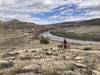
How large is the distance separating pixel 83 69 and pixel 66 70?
161 centimetres

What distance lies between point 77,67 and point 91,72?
62.7 inches

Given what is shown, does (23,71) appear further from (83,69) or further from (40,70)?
(83,69)

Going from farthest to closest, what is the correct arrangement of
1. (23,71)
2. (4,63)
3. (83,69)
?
1. (4,63)
2. (83,69)
3. (23,71)

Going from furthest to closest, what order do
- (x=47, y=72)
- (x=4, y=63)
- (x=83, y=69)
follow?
1. (x=4, y=63)
2. (x=83, y=69)
3. (x=47, y=72)

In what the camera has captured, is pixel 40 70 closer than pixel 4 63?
Yes

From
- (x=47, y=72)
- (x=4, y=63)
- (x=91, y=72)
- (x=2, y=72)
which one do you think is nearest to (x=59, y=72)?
(x=47, y=72)

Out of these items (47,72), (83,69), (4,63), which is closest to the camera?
(47,72)

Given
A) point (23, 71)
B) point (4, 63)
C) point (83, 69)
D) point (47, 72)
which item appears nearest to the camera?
point (47, 72)

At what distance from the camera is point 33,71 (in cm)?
1498

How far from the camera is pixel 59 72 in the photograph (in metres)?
14.4

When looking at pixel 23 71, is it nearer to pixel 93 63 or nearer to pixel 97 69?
pixel 97 69

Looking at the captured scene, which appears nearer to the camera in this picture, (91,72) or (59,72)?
(59,72)

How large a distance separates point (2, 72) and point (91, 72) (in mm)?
4476

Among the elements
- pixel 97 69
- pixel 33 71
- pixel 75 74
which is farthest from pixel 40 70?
pixel 97 69
